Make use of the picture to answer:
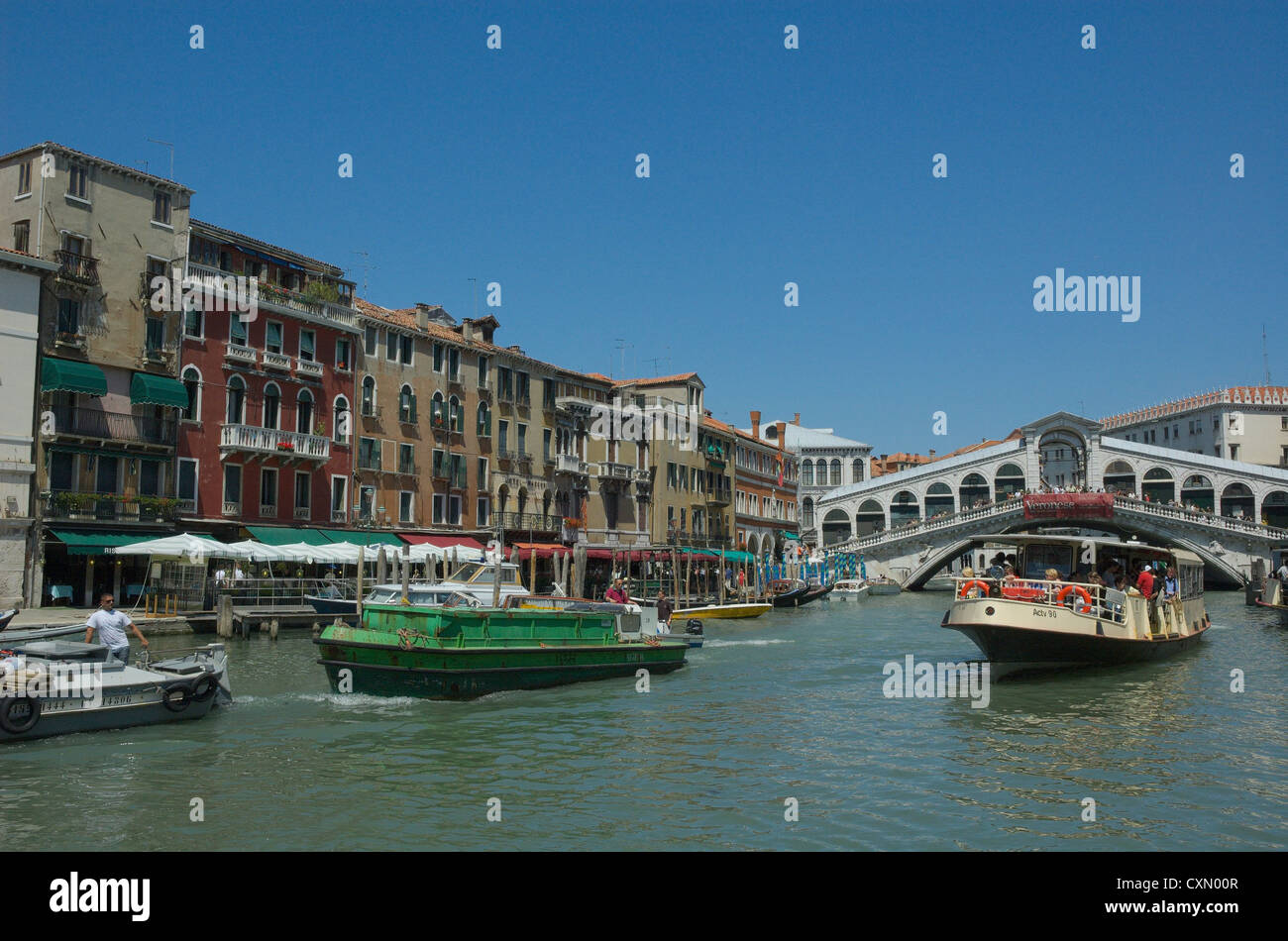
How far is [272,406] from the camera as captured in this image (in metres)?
33.6

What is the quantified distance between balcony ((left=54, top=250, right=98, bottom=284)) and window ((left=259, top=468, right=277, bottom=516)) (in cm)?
746

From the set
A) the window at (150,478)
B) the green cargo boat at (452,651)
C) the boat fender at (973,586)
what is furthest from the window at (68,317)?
the boat fender at (973,586)

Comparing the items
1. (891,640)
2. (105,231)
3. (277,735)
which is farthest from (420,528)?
(277,735)

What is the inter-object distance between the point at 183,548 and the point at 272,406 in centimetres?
775

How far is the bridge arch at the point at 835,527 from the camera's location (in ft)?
249

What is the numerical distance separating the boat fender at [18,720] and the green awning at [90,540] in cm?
1563

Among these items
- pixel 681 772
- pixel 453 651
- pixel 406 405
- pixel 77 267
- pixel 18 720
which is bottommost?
pixel 681 772

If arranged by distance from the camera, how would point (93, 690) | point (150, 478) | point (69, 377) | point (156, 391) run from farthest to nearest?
point (150, 478) → point (156, 391) → point (69, 377) → point (93, 690)

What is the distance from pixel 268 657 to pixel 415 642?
8.32 m

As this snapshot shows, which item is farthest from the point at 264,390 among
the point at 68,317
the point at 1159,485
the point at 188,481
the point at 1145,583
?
the point at 1159,485

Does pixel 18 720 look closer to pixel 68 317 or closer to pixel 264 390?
pixel 68 317

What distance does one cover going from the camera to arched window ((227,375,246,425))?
32188 millimetres

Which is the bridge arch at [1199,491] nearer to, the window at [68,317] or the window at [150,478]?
the window at [150,478]
